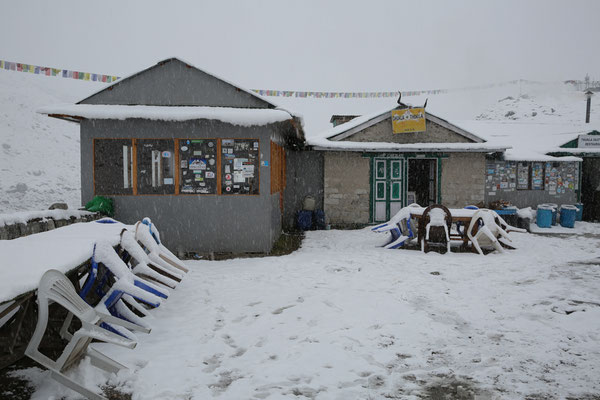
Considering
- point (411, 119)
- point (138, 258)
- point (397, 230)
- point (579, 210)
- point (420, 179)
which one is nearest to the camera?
point (138, 258)

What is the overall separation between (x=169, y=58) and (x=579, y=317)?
844 centimetres

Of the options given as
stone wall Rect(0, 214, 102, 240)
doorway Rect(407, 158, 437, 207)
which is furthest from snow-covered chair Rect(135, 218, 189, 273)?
doorway Rect(407, 158, 437, 207)

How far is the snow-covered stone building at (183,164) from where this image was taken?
27.5 feet

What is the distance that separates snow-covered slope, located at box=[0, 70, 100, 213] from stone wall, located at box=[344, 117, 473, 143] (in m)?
20.1

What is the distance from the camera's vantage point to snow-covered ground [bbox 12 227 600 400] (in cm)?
314

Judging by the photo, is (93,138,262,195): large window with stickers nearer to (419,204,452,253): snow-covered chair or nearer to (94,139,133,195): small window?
(94,139,133,195): small window

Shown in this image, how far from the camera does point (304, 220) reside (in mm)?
12586

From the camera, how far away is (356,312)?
15.8 ft

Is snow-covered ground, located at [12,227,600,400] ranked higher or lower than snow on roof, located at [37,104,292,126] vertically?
lower

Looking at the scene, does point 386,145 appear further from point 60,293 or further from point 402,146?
point 60,293

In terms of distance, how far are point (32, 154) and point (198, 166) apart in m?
38.1

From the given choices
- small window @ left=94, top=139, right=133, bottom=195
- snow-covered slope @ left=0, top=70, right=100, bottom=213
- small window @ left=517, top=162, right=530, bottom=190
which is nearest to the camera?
small window @ left=94, top=139, right=133, bottom=195

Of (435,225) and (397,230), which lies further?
(397,230)

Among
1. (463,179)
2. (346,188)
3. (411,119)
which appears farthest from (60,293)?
(463,179)
